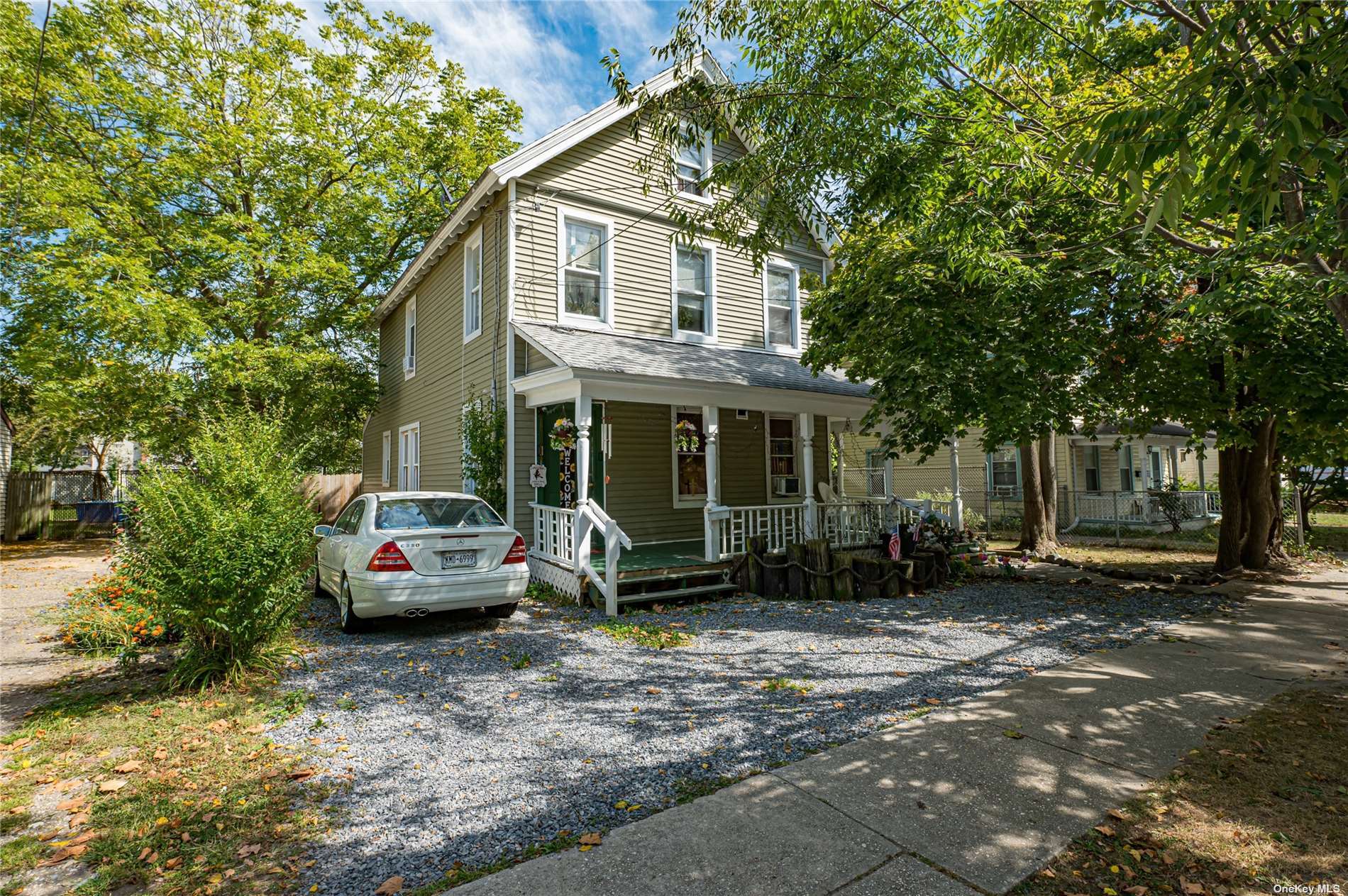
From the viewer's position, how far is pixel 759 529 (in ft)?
36.3

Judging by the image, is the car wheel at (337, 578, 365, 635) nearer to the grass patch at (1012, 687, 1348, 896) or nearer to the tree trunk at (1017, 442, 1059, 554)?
the grass patch at (1012, 687, 1348, 896)

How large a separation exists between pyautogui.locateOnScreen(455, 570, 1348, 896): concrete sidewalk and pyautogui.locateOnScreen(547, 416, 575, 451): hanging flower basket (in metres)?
6.89

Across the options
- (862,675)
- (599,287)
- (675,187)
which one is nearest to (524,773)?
(862,675)

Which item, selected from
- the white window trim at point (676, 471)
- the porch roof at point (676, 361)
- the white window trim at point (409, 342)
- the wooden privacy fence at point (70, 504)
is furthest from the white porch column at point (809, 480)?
the wooden privacy fence at point (70, 504)

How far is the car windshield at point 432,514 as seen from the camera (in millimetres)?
7383

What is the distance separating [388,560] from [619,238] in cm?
748

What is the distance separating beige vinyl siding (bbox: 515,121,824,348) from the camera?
11.0 meters

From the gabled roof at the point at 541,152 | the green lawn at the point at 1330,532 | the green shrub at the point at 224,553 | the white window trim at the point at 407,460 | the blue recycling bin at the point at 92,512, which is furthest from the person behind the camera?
the blue recycling bin at the point at 92,512

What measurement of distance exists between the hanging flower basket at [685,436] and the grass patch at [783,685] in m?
6.50

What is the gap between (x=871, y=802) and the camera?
11.7 ft

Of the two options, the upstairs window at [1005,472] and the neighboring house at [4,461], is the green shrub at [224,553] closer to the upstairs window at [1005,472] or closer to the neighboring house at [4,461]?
the neighboring house at [4,461]

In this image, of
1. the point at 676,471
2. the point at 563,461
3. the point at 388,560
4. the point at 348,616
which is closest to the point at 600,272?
the point at 563,461

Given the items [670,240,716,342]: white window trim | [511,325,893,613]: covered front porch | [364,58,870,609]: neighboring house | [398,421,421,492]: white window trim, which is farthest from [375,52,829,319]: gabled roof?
[398,421,421,492]: white window trim

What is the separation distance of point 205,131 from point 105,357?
7005mm
